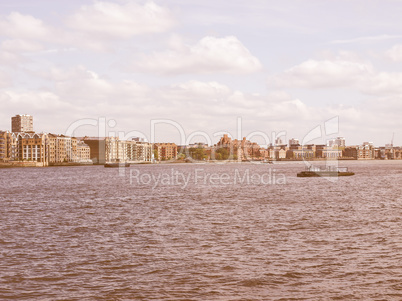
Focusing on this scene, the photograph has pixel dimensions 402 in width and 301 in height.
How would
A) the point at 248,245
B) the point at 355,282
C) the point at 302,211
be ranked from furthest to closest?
the point at 302,211
the point at 248,245
the point at 355,282

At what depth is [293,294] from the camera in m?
16.8

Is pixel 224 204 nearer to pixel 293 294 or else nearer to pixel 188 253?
pixel 188 253

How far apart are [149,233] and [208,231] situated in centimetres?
356

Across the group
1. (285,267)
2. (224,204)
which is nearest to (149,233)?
(285,267)

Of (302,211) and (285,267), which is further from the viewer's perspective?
(302,211)

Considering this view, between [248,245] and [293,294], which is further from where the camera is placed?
[248,245]

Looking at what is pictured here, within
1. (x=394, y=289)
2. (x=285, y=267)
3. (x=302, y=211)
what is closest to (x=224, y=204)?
(x=302, y=211)

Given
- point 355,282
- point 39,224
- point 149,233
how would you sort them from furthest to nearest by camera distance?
point 39,224
point 149,233
point 355,282

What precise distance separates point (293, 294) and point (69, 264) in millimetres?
9885

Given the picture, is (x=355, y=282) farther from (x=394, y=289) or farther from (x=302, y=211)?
(x=302, y=211)

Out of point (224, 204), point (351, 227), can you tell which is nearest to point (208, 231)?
point (351, 227)

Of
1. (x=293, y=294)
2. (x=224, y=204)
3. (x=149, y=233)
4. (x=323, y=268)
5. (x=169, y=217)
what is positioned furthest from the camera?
(x=224, y=204)

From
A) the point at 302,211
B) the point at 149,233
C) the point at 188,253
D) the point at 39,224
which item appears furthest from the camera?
the point at 302,211

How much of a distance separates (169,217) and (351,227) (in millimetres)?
13465
